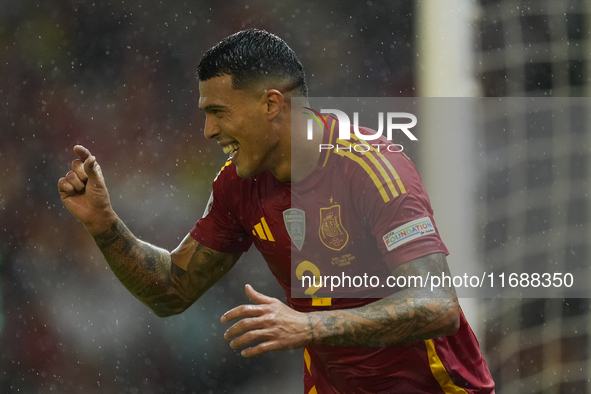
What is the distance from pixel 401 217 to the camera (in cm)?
176

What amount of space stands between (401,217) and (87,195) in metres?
1.01

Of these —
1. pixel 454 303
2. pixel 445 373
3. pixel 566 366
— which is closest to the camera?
pixel 454 303

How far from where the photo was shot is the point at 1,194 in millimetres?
4320

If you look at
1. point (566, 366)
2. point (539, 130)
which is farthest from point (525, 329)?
point (539, 130)

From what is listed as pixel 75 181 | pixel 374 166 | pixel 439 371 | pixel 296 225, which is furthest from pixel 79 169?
pixel 439 371

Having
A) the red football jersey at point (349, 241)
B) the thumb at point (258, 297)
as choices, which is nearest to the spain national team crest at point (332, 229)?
the red football jersey at point (349, 241)

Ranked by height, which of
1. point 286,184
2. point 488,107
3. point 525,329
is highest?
point 488,107

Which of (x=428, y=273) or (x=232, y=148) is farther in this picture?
(x=232, y=148)

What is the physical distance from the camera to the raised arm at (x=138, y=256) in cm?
207

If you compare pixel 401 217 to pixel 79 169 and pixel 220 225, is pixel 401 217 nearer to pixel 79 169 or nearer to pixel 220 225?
pixel 220 225

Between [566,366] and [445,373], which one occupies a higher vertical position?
[445,373]

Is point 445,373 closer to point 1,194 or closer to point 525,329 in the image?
point 525,329

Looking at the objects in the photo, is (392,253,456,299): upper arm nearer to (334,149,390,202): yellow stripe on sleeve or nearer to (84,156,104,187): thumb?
(334,149,390,202): yellow stripe on sleeve

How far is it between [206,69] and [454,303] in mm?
1010
